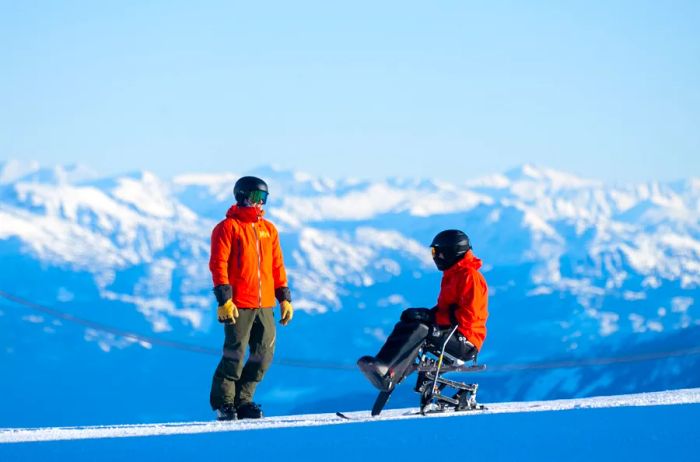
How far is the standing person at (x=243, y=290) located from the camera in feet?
29.5

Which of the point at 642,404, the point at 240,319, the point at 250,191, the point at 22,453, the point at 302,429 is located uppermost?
the point at 250,191

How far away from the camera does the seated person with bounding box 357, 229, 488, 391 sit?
791 cm

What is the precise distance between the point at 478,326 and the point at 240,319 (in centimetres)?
194

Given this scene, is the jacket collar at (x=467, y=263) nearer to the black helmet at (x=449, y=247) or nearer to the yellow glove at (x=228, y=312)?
the black helmet at (x=449, y=247)

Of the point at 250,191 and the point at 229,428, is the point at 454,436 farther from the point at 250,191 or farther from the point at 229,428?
the point at 250,191

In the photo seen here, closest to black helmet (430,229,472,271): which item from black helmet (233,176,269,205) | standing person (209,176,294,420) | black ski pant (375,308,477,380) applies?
black ski pant (375,308,477,380)

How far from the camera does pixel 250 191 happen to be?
9.14m

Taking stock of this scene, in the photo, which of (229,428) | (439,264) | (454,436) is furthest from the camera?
(439,264)

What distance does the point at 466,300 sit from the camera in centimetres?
823

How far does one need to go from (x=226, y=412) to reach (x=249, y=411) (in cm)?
20

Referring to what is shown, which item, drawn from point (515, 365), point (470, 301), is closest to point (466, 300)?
point (470, 301)

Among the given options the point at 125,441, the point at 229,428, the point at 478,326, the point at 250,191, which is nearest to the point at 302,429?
the point at 229,428

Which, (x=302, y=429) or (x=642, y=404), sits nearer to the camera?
(x=302, y=429)

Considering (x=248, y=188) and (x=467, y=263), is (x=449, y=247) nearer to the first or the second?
(x=467, y=263)
